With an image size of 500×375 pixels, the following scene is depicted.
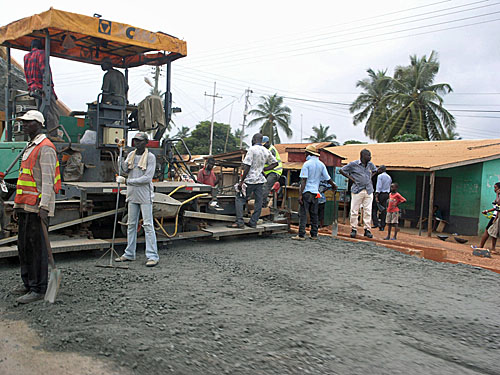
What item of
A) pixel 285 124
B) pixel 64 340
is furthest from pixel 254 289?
pixel 285 124

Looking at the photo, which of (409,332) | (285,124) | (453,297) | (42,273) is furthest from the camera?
(285,124)

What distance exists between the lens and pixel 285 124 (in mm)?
43062

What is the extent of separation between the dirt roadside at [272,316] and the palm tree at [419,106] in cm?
2585

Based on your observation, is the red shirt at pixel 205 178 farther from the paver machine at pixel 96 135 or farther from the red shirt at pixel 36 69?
the red shirt at pixel 36 69

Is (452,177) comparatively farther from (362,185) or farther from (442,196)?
(362,185)

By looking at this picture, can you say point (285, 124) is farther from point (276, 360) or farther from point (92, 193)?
point (276, 360)

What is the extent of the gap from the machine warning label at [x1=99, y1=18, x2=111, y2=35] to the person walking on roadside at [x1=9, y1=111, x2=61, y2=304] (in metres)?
2.77

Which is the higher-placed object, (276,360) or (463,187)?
(463,187)

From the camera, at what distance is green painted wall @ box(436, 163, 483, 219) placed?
1486 cm

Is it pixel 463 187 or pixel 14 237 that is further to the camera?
pixel 463 187

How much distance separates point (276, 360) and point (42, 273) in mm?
2582

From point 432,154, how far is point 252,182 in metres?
10.3

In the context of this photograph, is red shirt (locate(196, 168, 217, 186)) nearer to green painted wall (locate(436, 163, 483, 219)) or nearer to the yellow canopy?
the yellow canopy

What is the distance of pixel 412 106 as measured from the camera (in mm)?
30438
